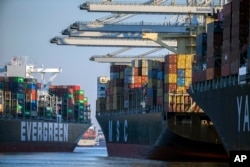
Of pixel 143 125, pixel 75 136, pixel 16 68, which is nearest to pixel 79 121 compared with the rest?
pixel 75 136

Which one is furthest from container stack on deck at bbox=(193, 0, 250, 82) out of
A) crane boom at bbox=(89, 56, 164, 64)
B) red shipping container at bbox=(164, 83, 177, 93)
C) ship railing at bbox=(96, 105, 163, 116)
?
crane boom at bbox=(89, 56, 164, 64)

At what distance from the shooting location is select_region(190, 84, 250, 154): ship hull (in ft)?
165

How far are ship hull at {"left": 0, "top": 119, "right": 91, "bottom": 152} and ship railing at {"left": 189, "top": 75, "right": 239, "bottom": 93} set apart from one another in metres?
49.8

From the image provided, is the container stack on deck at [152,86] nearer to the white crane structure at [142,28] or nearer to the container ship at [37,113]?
the white crane structure at [142,28]

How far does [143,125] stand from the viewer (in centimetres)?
7962

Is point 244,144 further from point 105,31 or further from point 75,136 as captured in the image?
point 75,136

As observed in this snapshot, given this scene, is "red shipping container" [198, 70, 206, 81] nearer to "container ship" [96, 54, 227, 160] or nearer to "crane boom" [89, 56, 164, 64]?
"container ship" [96, 54, 227, 160]

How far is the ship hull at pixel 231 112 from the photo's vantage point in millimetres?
50438

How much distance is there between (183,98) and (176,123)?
2.08 metres

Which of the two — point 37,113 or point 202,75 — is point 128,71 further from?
point 37,113

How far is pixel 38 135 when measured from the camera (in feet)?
380

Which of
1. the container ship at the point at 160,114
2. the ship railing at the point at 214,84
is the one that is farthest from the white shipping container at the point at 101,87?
the ship railing at the point at 214,84

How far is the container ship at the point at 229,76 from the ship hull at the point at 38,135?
5368 centimetres

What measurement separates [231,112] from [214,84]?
11.2 feet
